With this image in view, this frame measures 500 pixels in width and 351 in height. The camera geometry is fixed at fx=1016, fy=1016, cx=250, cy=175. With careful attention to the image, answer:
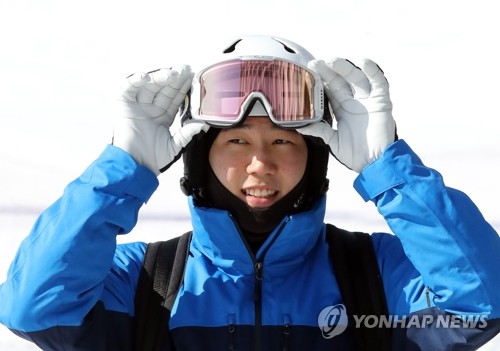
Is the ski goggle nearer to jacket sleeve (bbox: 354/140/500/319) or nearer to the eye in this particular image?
the eye

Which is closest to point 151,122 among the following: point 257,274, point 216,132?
point 216,132

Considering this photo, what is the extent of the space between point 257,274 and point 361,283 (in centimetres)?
35

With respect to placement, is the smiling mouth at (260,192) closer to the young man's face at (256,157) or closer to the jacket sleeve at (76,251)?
the young man's face at (256,157)

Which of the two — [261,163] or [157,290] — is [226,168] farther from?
[157,290]

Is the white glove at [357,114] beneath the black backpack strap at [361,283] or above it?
above

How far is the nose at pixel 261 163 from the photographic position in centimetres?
331

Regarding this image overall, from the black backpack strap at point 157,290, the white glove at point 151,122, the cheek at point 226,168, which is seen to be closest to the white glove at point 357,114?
the cheek at point 226,168

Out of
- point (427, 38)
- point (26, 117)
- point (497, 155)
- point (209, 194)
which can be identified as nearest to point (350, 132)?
point (209, 194)

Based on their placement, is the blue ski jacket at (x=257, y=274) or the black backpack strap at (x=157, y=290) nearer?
the blue ski jacket at (x=257, y=274)

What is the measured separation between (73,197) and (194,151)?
50 centimetres

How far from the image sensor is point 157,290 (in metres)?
3.35

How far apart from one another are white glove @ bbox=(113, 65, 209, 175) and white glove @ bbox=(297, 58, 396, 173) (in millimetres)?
416

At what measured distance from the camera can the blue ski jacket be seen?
10.1ft

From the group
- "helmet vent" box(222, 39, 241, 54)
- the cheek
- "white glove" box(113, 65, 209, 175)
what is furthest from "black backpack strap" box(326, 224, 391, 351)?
"helmet vent" box(222, 39, 241, 54)
